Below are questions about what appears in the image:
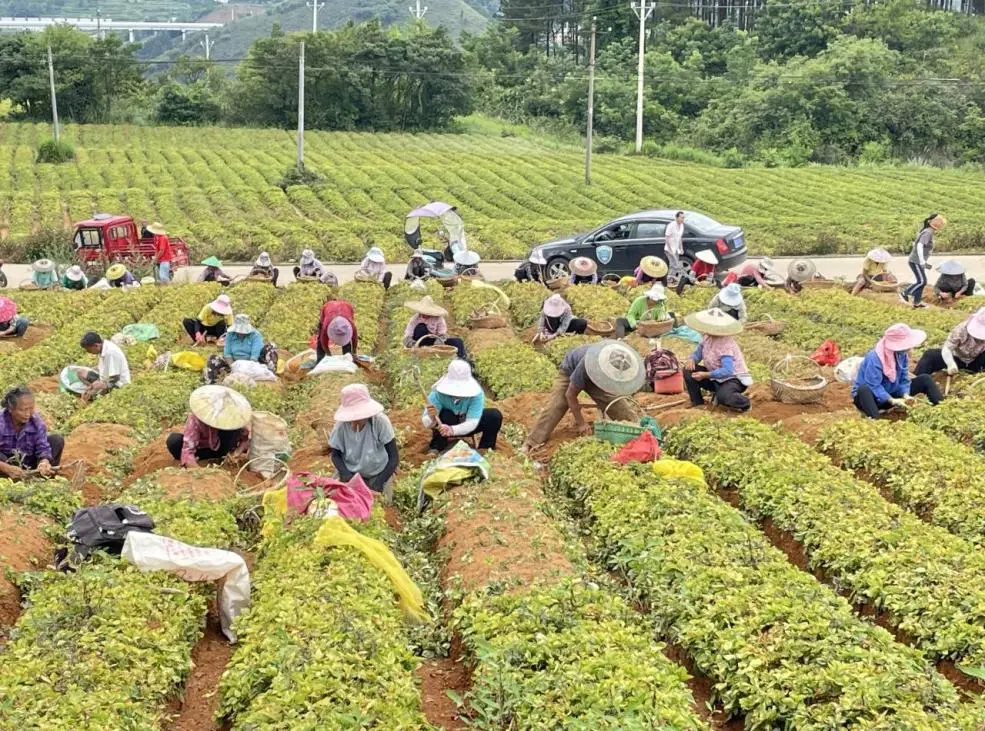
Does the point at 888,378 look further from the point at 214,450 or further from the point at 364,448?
the point at 214,450

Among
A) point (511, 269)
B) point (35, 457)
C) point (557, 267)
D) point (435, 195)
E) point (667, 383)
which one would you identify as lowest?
point (511, 269)

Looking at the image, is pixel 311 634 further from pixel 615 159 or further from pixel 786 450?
pixel 615 159

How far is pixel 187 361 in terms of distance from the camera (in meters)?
17.7

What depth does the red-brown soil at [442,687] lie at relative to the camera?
7512 millimetres

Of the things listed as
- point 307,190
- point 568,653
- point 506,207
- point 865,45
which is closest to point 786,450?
point 568,653

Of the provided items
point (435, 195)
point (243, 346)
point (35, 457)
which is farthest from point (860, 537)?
point (435, 195)

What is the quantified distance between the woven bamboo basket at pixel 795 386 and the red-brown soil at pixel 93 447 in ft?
27.9

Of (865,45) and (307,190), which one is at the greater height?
(865,45)

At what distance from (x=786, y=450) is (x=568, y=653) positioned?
5415 millimetres

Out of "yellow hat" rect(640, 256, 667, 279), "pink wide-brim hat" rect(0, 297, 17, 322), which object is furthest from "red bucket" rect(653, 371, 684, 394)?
"pink wide-brim hat" rect(0, 297, 17, 322)

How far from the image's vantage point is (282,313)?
2314 cm

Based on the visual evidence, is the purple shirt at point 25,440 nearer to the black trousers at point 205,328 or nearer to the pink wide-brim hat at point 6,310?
the black trousers at point 205,328

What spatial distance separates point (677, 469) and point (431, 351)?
6.98 meters

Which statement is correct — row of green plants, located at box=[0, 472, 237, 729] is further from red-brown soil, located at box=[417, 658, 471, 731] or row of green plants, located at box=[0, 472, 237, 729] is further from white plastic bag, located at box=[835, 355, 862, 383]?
white plastic bag, located at box=[835, 355, 862, 383]
